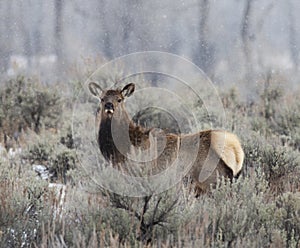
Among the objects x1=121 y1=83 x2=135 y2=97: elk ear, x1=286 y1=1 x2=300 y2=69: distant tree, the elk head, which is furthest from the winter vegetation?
x1=121 y1=83 x2=135 y2=97: elk ear

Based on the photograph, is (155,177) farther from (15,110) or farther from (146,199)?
(15,110)

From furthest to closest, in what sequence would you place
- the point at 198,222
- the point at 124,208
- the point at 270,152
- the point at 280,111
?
the point at 280,111, the point at 270,152, the point at 124,208, the point at 198,222

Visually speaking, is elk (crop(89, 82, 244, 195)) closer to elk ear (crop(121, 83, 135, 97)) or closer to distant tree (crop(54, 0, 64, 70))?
elk ear (crop(121, 83, 135, 97))

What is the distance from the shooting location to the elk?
6.68 m

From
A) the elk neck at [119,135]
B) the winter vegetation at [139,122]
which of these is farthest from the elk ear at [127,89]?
the winter vegetation at [139,122]

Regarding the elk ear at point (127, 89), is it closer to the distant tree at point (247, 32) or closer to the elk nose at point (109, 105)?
the elk nose at point (109, 105)

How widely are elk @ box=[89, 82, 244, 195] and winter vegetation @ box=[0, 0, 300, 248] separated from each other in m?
0.16

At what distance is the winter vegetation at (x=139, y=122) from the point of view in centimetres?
517

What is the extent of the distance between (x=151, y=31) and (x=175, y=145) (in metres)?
23.7

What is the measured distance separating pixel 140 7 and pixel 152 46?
2.78m

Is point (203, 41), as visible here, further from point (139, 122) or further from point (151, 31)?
point (139, 122)

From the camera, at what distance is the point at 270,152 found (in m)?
7.95

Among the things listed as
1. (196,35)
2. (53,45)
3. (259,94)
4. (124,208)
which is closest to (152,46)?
(196,35)

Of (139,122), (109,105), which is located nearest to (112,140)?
(109,105)
